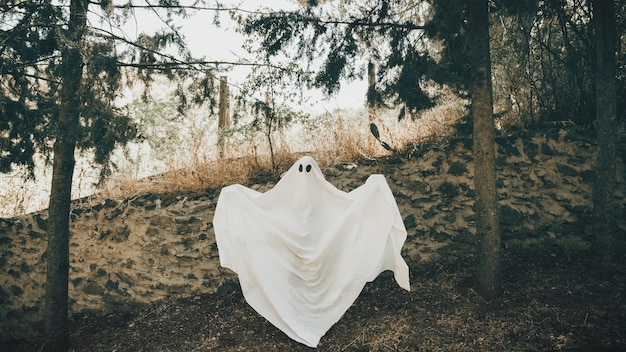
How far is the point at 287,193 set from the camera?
4.59 metres

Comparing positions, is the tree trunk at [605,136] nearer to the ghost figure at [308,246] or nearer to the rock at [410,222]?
the rock at [410,222]

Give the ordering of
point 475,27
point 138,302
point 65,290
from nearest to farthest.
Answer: point 475,27 < point 65,290 < point 138,302

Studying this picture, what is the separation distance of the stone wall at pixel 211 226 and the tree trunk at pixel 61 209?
122cm

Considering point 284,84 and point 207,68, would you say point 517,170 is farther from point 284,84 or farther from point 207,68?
point 207,68

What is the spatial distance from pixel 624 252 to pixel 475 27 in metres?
3.44

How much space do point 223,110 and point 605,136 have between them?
21.1ft

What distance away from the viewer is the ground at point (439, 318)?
154 inches

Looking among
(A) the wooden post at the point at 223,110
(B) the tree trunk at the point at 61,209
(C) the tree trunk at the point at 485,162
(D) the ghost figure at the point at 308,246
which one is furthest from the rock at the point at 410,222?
(B) the tree trunk at the point at 61,209

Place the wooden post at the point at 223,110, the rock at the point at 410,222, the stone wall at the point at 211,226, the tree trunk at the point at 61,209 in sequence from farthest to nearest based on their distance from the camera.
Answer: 1. the wooden post at the point at 223,110
2. the rock at the point at 410,222
3. the stone wall at the point at 211,226
4. the tree trunk at the point at 61,209

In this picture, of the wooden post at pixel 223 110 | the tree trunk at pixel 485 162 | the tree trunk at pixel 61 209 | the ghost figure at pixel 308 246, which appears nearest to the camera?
the ghost figure at pixel 308 246

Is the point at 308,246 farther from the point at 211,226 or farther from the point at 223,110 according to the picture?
the point at 223,110

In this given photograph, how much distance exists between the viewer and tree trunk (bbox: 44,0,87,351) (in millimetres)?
5055

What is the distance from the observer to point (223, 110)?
800 cm

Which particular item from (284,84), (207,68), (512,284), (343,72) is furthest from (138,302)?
(512,284)
